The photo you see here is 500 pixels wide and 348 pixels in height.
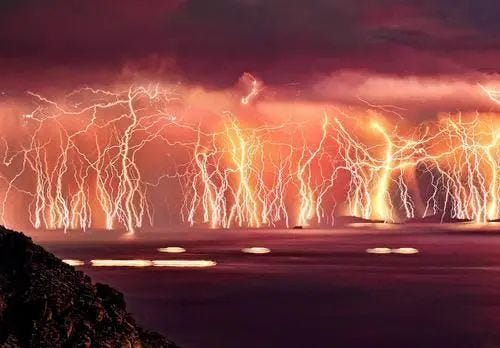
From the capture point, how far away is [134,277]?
33.2m

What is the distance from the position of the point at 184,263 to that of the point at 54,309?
31973 millimetres

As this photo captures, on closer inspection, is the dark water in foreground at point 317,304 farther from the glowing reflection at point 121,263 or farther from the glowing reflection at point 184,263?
the glowing reflection at point 121,263

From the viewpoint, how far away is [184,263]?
1705 inches

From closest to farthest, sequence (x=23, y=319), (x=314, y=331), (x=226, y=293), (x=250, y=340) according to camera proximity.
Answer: (x=23, y=319) < (x=250, y=340) < (x=314, y=331) < (x=226, y=293)

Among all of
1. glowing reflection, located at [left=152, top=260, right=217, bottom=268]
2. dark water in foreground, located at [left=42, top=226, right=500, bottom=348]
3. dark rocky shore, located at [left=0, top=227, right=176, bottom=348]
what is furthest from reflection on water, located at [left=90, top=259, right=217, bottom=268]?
dark rocky shore, located at [left=0, top=227, right=176, bottom=348]

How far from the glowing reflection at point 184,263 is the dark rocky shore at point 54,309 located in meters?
27.8

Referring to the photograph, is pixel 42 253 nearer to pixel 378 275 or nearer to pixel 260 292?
pixel 260 292

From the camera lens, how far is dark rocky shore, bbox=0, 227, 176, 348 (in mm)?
10969

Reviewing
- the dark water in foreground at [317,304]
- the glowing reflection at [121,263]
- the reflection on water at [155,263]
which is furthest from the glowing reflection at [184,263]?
the dark water in foreground at [317,304]

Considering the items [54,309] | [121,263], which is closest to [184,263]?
[121,263]

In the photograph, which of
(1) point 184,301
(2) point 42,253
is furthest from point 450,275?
(2) point 42,253

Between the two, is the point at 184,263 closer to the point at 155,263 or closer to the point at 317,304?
the point at 155,263

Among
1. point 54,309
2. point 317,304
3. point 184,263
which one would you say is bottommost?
point 317,304

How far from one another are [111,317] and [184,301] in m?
13.1
